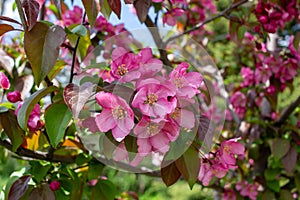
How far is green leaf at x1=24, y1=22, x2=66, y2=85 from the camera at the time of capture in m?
0.79

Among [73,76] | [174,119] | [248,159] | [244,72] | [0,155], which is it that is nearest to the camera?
[174,119]

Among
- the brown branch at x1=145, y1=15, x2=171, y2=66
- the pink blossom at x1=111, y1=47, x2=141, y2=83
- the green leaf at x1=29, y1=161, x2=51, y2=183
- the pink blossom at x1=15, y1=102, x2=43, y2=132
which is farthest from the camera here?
the brown branch at x1=145, y1=15, x2=171, y2=66

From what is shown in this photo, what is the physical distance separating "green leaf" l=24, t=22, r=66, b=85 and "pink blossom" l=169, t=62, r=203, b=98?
0.22 m

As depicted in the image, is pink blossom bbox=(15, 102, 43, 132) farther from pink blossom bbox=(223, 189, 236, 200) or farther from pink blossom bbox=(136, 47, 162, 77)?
pink blossom bbox=(223, 189, 236, 200)

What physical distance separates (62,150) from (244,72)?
1.12 meters

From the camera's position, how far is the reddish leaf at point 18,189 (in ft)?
3.38

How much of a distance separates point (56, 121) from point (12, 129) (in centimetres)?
25

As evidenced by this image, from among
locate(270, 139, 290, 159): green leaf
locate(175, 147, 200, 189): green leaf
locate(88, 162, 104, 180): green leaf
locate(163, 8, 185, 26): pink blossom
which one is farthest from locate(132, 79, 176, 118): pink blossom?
locate(270, 139, 290, 159): green leaf

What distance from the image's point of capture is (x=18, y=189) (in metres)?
1.05

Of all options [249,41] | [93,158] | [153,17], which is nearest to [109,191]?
[93,158]

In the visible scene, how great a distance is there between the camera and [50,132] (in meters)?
0.80

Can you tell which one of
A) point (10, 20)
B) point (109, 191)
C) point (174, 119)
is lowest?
point (109, 191)

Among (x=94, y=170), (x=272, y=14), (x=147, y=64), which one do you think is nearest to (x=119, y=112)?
(x=147, y=64)

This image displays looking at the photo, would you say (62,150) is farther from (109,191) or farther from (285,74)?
(285,74)
